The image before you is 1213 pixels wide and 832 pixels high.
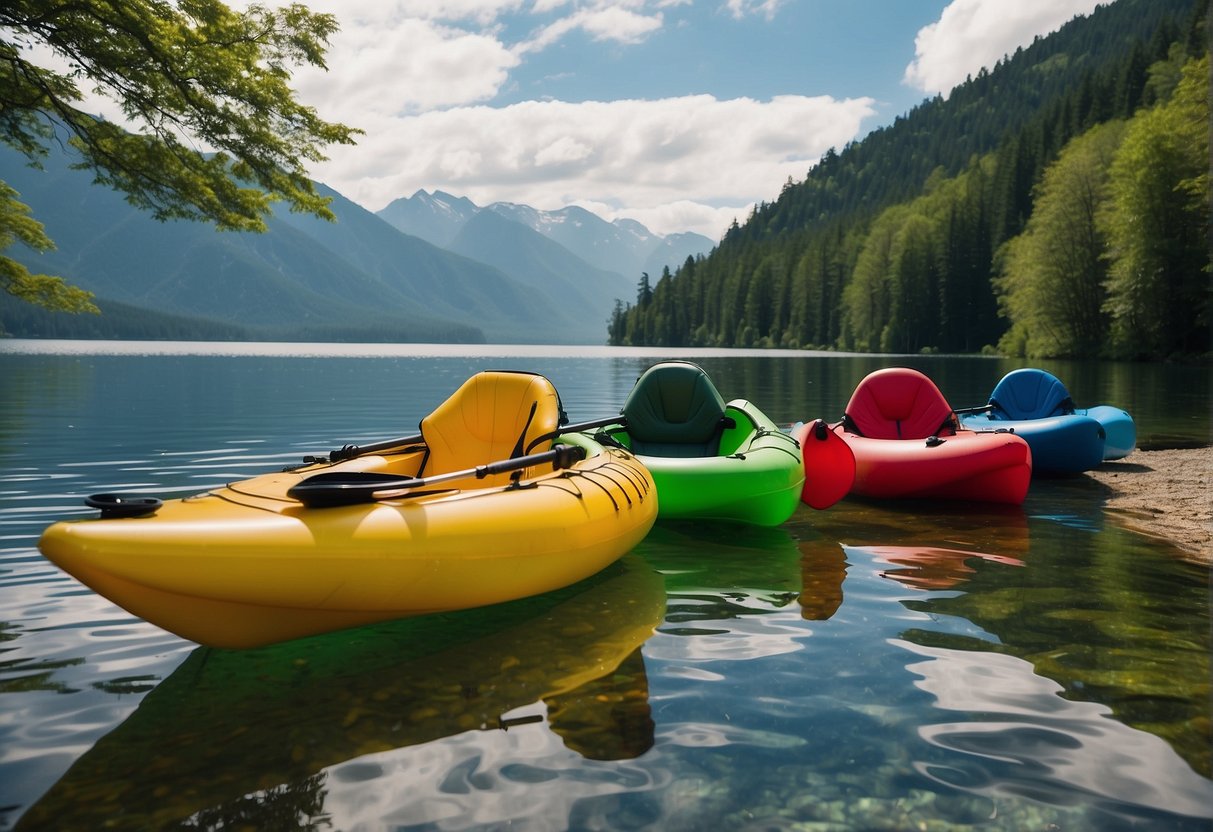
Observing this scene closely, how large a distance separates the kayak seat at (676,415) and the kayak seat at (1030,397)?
18.8 feet

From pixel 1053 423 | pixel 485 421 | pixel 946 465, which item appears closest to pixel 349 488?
pixel 485 421

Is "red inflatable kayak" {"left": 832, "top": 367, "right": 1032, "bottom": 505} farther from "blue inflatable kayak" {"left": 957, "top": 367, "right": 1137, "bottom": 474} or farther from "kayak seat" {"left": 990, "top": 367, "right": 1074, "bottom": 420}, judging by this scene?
"kayak seat" {"left": 990, "top": 367, "right": 1074, "bottom": 420}

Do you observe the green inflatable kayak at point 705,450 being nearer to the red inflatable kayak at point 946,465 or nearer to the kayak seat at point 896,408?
the red inflatable kayak at point 946,465

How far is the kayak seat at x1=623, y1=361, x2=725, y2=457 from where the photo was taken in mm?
9898

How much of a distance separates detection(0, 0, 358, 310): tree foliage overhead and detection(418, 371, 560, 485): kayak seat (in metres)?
7.68

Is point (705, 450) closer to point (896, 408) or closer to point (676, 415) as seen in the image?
point (676, 415)

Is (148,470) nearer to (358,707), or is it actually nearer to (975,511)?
(358,707)

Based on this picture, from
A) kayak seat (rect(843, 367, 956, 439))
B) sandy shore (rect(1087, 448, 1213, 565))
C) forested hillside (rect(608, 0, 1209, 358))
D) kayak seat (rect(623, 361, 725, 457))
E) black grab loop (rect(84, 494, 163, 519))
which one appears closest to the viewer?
black grab loop (rect(84, 494, 163, 519))

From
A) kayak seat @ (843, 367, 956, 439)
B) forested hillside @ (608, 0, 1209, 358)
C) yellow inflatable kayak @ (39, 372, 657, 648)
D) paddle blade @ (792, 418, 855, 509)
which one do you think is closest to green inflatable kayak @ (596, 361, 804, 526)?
paddle blade @ (792, 418, 855, 509)

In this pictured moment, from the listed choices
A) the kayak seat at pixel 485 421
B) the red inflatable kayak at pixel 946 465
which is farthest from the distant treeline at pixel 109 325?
the red inflatable kayak at pixel 946 465

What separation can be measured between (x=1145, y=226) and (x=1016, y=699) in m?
41.6

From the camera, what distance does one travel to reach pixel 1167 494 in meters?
10.2

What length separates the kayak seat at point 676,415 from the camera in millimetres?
9898

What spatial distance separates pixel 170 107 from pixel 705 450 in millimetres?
9575
